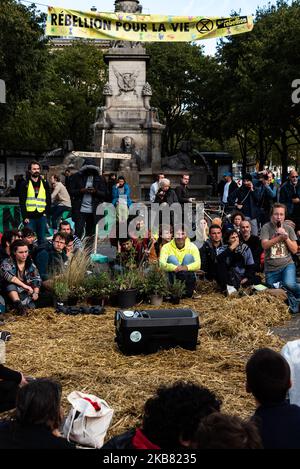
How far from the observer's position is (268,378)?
3.50 meters

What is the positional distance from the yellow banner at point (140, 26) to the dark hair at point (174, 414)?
17.6 m

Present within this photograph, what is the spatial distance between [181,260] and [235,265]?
33.0 inches

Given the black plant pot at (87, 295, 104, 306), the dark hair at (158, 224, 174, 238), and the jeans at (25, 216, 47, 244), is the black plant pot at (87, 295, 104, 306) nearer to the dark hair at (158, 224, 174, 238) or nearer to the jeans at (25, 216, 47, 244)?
the dark hair at (158, 224, 174, 238)

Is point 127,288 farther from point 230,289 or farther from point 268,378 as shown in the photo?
point 268,378

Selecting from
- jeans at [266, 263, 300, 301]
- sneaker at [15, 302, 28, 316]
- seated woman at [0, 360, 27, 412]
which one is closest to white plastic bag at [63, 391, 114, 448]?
seated woman at [0, 360, 27, 412]

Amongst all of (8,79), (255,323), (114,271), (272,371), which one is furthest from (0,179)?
(272,371)

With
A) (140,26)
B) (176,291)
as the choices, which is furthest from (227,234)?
(140,26)

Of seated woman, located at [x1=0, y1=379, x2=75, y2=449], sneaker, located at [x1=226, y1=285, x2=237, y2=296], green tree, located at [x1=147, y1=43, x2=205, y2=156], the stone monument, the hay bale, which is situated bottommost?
the hay bale

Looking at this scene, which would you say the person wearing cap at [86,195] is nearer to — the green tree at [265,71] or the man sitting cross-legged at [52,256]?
the man sitting cross-legged at [52,256]

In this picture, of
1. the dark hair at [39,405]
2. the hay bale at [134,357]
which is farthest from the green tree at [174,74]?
the dark hair at [39,405]

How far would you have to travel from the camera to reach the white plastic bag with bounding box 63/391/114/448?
4.15m

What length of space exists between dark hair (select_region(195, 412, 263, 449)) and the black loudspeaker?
3827 millimetres

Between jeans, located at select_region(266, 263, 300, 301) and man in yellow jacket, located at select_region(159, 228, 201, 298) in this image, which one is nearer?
jeans, located at select_region(266, 263, 300, 301)

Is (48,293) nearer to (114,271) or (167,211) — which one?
(114,271)
